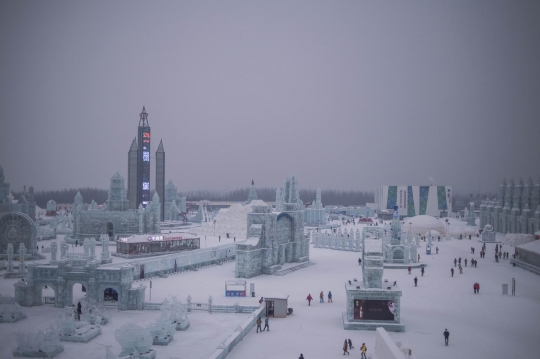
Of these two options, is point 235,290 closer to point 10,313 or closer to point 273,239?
point 273,239

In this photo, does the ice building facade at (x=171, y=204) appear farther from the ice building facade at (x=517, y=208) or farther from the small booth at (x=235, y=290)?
the small booth at (x=235, y=290)

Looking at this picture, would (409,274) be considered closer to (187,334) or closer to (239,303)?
(239,303)

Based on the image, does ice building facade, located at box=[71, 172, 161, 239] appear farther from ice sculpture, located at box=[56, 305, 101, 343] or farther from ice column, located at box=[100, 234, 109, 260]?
ice sculpture, located at box=[56, 305, 101, 343]

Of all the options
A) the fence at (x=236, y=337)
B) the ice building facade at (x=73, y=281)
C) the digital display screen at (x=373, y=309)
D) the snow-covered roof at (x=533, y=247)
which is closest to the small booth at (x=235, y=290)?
the fence at (x=236, y=337)

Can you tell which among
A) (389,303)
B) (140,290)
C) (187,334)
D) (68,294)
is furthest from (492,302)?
(68,294)

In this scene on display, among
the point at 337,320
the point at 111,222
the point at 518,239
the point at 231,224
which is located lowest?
the point at 337,320

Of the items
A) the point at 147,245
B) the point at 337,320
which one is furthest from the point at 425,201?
the point at 337,320
